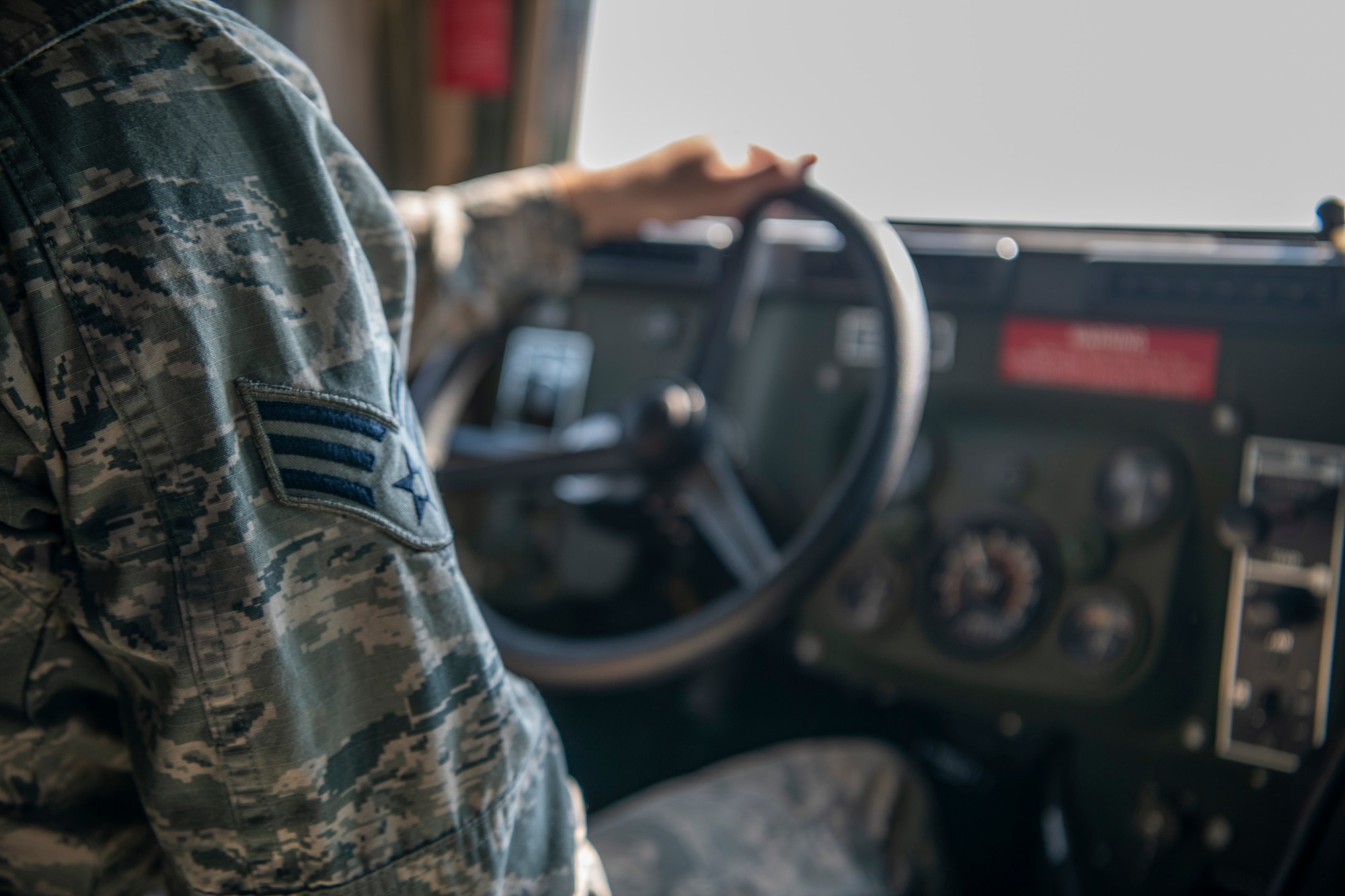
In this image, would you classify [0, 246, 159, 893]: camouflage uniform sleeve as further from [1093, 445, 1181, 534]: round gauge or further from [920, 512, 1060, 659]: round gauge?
[1093, 445, 1181, 534]: round gauge

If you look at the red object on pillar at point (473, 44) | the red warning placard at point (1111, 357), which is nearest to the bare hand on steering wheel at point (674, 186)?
the red warning placard at point (1111, 357)

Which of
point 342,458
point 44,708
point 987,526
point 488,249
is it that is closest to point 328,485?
point 342,458

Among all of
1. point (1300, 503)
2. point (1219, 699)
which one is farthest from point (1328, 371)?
point (1219, 699)

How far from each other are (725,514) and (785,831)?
313 millimetres

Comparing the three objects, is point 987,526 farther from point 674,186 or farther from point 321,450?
point 321,450

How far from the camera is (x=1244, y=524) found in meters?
0.95

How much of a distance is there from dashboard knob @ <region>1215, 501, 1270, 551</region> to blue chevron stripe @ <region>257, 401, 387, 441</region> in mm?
858

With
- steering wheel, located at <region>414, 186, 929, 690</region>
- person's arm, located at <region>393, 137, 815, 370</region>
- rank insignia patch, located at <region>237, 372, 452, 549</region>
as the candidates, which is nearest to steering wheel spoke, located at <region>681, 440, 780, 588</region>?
steering wheel, located at <region>414, 186, 929, 690</region>

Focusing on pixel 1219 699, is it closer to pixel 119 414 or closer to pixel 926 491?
pixel 926 491

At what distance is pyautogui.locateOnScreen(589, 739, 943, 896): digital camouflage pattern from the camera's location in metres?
0.81

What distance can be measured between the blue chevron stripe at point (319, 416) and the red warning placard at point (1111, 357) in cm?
83

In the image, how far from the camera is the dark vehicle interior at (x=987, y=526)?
36.5 inches

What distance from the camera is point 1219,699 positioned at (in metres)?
0.98

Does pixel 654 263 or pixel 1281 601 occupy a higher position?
pixel 654 263
